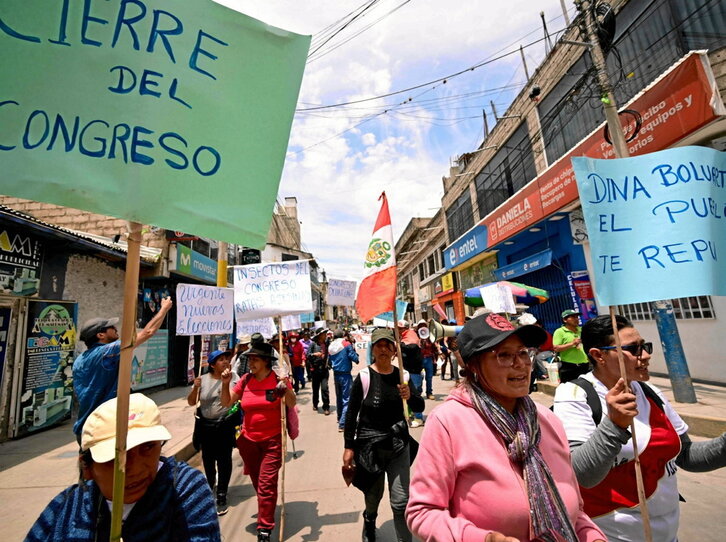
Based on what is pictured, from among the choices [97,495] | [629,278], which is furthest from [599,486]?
[97,495]

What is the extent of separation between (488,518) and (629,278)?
1.44m

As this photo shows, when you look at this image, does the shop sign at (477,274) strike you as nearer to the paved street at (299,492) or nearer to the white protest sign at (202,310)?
the paved street at (299,492)

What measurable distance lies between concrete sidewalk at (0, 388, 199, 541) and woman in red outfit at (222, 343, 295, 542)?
119 cm

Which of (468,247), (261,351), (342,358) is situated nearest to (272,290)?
(261,351)

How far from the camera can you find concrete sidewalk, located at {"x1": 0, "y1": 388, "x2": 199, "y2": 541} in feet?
12.6

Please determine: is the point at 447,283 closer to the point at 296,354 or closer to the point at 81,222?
the point at 296,354

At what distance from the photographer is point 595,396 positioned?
192 centimetres

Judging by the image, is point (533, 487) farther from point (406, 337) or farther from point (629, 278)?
point (406, 337)

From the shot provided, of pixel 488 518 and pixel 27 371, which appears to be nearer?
pixel 488 518

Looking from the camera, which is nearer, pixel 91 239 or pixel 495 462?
pixel 495 462

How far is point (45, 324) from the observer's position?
7211mm

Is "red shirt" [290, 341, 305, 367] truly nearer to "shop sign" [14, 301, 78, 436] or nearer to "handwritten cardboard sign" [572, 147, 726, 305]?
"shop sign" [14, 301, 78, 436]

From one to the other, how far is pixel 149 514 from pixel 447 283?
2444 centimetres

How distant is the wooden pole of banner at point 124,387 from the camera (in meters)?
1.17
